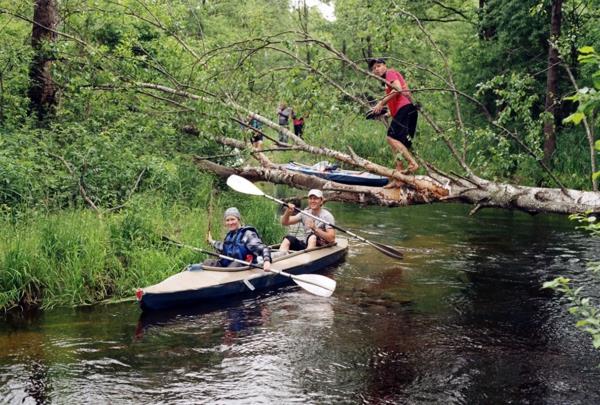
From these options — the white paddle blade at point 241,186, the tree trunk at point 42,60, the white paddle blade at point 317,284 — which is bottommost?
the white paddle blade at point 317,284

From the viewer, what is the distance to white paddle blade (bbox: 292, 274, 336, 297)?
777 cm

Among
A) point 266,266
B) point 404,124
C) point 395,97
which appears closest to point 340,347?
point 266,266

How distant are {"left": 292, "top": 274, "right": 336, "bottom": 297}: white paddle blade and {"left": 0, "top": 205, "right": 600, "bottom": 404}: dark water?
18cm

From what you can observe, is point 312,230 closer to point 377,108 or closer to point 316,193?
point 316,193

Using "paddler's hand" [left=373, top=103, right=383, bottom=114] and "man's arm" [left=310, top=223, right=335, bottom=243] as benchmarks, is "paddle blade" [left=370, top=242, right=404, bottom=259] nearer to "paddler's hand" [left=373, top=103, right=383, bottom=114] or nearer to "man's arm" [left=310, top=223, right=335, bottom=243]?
"man's arm" [left=310, top=223, right=335, bottom=243]

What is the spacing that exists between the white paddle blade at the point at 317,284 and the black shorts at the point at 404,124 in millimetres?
2384

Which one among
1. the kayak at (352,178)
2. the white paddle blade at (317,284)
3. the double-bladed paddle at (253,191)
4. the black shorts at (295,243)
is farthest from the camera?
the kayak at (352,178)

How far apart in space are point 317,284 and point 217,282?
115 cm

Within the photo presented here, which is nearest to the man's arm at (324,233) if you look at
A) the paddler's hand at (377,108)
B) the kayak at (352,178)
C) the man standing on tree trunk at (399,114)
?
the man standing on tree trunk at (399,114)

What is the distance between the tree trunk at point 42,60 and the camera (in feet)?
36.6

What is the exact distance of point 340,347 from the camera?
6.45 metres

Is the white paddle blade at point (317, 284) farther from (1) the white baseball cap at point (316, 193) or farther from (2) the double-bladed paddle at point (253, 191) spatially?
(1) the white baseball cap at point (316, 193)

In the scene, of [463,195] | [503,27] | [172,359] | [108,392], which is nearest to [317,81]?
[463,195]

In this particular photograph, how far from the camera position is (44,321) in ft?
22.9
